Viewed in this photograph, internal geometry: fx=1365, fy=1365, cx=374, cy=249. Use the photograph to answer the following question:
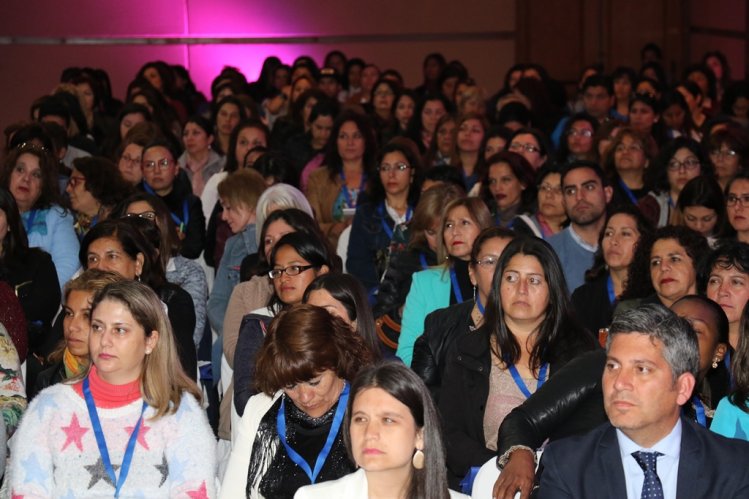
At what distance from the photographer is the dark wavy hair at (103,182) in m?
8.38

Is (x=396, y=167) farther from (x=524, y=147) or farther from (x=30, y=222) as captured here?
(x=30, y=222)

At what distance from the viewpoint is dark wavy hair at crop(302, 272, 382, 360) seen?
5.45 metres

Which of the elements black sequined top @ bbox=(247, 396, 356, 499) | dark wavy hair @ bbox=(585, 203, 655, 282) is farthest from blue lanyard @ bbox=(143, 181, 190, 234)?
black sequined top @ bbox=(247, 396, 356, 499)

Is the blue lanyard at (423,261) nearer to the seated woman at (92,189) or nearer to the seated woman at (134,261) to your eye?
the seated woman at (134,261)

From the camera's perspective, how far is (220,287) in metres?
7.58

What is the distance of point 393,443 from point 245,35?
1439cm

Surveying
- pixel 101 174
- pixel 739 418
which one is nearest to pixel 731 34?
pixel 101 174

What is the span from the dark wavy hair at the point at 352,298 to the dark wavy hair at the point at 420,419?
51.8 inches

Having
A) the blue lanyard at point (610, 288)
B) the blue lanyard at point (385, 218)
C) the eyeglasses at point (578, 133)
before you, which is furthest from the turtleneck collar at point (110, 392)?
the eyeglasses at point (578, 133)

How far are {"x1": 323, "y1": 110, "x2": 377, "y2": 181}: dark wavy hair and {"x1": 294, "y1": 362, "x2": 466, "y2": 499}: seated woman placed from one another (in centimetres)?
581

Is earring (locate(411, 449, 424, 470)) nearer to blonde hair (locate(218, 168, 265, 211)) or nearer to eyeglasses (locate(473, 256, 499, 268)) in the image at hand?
eyeglasses (locate(473, 256, 499, 268))

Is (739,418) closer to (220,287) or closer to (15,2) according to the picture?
(220,287)

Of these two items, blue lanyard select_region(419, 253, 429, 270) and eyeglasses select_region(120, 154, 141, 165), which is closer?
blue lanyard select_region(419, 253, 429, 270)

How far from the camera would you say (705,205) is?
309 inches
